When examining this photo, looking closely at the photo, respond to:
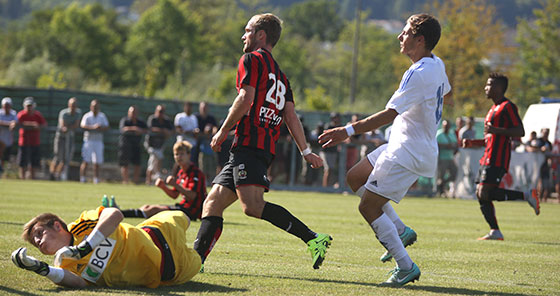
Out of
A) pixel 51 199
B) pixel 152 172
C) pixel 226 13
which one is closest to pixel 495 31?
Answer: pixel 152 172

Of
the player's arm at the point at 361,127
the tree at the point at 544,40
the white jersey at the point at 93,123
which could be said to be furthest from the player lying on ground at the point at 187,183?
the tree at the point at 544,40

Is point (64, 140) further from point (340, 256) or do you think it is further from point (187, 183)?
point (340, 256)

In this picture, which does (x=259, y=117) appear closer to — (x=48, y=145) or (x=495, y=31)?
(x=48, y=145)

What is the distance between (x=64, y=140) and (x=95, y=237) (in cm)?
1641

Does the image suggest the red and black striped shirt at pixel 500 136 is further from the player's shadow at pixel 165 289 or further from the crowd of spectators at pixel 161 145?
the crowd of spectators at pixel 161 145

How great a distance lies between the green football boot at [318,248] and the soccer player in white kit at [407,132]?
0.40 meters

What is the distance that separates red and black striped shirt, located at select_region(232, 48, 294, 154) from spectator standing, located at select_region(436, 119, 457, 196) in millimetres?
15442

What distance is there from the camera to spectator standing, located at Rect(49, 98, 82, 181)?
20.5 m

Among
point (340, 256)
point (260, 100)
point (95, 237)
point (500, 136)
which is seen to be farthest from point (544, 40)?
point (95, 237)

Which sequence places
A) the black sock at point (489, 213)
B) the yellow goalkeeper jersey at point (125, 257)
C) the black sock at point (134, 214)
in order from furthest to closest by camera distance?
the black sock at point (134, 214) → the black sock at point (489, 213) → the yellow goalkeeper jersey at point (125, 257)

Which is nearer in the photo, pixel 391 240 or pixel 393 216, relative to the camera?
pixel 391 240

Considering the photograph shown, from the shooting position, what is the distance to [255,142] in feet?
20.5

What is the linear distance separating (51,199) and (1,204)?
60.4 inches

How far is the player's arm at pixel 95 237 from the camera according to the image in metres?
4.99
